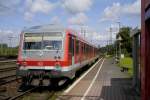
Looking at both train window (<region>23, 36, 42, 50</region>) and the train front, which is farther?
train window (<region>23, 36, 42, 50</region>)

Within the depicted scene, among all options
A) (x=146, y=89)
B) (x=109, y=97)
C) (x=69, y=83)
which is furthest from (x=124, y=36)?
(x=146, y=89)

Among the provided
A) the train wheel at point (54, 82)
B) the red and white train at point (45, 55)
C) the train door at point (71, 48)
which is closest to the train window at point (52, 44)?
the red and white train at point (45, 55)

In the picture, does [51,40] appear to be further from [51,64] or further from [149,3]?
[149,3]

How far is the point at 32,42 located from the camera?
15234mm

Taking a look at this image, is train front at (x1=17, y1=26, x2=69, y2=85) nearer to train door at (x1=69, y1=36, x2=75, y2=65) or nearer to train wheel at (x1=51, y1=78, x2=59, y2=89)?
train wheel at (x1=51, y1=78, x2=59, y2=89)

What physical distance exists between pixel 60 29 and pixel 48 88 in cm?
286

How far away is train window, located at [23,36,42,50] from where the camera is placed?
1508 centimetres

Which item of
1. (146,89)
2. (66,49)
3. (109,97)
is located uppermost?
(66,49)

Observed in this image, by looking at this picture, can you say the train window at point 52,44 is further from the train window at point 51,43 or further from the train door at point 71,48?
the train door at point 71,48

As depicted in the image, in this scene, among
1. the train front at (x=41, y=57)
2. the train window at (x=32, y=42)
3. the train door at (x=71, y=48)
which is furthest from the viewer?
the train door at (x=71, y=48)

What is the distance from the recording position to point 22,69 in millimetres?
14633

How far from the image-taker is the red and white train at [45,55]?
14.2 m

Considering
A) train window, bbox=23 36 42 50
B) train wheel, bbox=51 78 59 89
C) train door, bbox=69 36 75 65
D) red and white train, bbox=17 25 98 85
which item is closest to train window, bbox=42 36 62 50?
red and white train, bbox=17 25 98 85

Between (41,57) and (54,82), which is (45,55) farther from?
(54,82)
